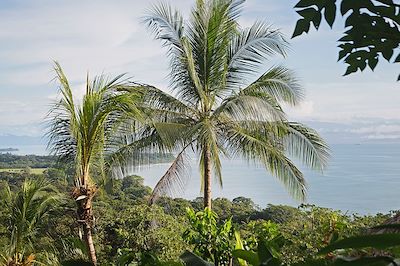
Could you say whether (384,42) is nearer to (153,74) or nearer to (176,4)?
(176,4)

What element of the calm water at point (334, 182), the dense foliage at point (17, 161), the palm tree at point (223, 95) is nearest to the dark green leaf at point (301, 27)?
the calm water at point (334, 182)

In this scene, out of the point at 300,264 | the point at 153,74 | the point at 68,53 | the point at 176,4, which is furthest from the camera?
the point at 68,53

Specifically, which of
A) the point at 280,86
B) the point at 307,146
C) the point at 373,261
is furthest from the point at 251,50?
the point at 373,261

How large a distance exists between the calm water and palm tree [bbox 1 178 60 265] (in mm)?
1250

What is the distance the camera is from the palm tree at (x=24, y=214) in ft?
20.2

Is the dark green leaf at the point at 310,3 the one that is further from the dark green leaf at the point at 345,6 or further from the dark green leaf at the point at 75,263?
the dark green leaf at the point at 75,263

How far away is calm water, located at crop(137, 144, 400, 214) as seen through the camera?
6496 millimetres

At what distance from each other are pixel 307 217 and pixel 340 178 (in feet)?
13.5

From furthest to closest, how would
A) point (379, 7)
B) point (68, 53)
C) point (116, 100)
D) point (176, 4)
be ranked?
1. point (68, 53)
2. point (176, 4)
3. point (116, 100)
4. point (379, 7)

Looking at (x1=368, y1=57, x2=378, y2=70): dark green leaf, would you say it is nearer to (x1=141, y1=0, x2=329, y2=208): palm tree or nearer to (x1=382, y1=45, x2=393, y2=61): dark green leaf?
(x1=382, y1=45, x2=393, y2=61): dark green leaf

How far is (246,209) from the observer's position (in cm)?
837

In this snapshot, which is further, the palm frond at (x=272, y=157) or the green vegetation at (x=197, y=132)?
the palm frond at (x=272, y=157)

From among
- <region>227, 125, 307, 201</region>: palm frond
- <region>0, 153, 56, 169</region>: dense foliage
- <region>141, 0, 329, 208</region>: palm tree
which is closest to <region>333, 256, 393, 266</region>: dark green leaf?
<region>141, 0, 329, 208</region>: palm tree

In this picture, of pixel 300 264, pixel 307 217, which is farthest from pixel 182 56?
pixel 300 264
